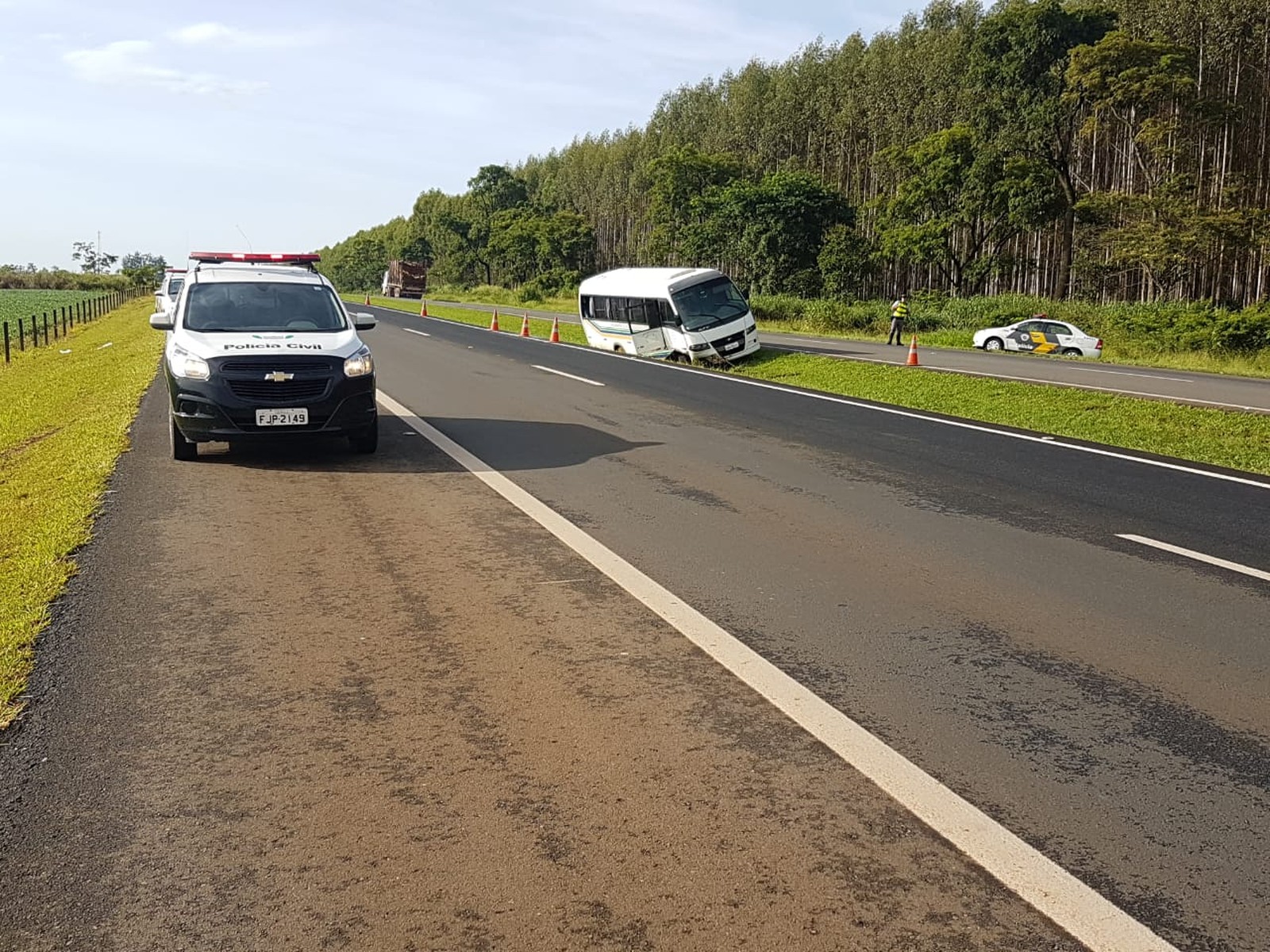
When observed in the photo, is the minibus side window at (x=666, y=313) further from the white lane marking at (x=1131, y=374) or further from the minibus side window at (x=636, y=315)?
the white lane marking at (x=1131, y=374)

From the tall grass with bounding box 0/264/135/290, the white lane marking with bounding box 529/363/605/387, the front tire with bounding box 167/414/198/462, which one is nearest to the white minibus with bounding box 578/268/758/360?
the white lane marking with bounding box 529/363/605/387

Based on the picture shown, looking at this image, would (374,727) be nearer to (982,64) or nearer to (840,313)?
(840,313)

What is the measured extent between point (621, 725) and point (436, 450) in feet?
24.2

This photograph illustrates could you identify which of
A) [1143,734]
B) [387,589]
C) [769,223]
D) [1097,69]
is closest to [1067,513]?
[1143,734]

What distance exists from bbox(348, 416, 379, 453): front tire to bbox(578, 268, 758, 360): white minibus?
1553cm

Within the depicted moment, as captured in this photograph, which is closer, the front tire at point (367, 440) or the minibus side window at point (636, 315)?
the front tire at point (367, 440)

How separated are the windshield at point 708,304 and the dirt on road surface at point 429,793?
20213 mm

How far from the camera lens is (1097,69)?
4038cm

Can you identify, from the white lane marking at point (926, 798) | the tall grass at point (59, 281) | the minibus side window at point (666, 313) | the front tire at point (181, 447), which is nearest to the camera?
the white lane marking at point (926, 798)

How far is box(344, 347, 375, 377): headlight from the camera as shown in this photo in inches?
410

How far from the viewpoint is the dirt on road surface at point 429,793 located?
301 cm

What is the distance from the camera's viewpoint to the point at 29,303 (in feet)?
243

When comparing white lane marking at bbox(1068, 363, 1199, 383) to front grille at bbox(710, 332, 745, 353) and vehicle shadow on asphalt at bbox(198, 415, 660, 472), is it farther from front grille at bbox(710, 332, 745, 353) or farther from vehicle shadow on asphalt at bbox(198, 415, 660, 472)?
vehicle shadow on asphalt at bbox(198, 415, 660, 472)

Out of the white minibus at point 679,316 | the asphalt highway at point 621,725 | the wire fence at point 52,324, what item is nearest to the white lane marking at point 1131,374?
the white minibus at point 679,316
